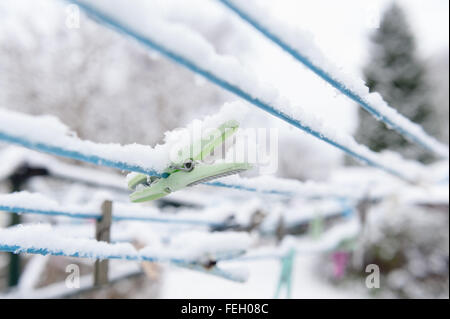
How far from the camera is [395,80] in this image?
10344 millimetres

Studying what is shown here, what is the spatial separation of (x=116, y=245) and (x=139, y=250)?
7 centimetres

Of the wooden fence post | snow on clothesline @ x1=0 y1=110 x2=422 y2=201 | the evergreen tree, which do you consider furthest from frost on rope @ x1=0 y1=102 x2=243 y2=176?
the evergreen tree

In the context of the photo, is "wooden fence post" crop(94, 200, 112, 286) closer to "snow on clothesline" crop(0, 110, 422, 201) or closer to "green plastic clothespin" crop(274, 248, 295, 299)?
"snow on clothesline" crop(0, 110, 422, 201)

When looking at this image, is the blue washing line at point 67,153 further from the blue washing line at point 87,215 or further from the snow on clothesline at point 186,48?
Answer: the blue washing line at point 87,215

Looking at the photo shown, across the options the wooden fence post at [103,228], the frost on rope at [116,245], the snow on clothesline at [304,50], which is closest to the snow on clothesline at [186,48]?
the snow on clothesline at [304,50]

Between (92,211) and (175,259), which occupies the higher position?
(92,211)

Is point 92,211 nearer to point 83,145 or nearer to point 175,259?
point 175,259

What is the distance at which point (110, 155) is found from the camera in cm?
47

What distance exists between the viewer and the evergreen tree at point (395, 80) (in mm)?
10062

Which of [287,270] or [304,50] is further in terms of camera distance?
[287,270]

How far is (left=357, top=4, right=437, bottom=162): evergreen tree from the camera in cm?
1006

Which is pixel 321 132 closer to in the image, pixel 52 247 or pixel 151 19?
pixel 151 19

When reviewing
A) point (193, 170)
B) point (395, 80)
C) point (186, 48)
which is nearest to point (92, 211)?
point (193, 170)
